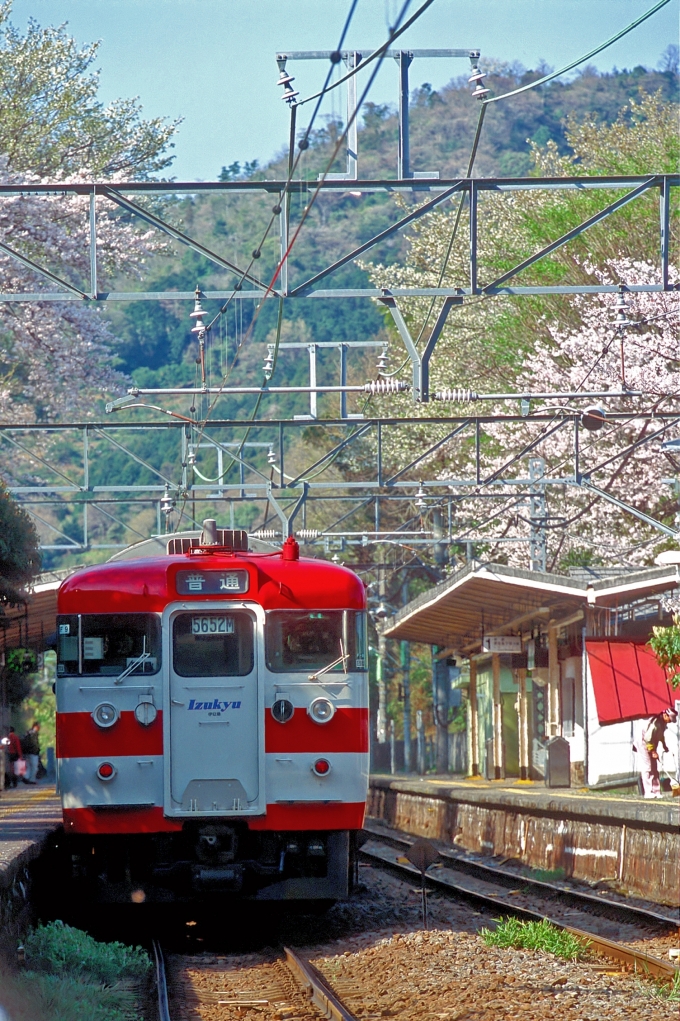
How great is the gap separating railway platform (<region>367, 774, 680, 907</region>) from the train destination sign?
422cm

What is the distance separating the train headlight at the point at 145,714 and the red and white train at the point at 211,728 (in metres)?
0.01

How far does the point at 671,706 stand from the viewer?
894 inches

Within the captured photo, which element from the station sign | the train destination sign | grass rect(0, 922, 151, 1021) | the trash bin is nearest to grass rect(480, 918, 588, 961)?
grass rect(0, 922, 151, 1021)

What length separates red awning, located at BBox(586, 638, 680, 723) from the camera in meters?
22.9

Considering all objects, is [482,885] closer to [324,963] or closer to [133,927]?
[133,927]

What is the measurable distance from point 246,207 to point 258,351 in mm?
15963

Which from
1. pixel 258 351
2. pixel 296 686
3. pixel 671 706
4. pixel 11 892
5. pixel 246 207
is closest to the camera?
pixel 11 892

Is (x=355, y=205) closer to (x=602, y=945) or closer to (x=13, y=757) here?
(x=13, y=757)

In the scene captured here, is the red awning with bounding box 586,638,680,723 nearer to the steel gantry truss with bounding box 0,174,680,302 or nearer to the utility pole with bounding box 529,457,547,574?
the utility pole with bounding box 529,457,547,574

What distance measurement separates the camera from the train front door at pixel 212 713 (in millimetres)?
10742

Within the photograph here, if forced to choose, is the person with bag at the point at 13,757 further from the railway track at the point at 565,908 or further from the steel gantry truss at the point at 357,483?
the railway track at the point at 565,908

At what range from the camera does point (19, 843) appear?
428 inches

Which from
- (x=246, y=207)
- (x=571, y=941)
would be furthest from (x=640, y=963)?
(x=246, y=207)

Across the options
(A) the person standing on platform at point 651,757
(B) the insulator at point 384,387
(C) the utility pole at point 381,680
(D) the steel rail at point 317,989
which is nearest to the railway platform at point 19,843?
(D) the steel rail at point 317,989
